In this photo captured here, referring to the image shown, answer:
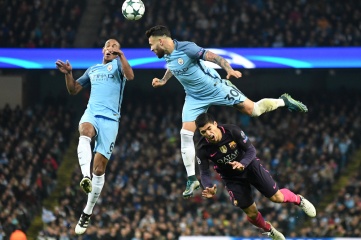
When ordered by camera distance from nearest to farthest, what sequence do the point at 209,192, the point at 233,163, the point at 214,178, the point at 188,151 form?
the point at 233,163 < the point at 209,192 < the point at 188,151 < the point at 214,178

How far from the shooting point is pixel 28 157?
2598cm

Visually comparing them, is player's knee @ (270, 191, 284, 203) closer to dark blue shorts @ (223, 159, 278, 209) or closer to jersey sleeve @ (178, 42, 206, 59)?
dark blue shorts @ (223, 159, 278, 209)

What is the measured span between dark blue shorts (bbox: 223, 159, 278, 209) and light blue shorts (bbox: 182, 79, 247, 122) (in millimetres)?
1061

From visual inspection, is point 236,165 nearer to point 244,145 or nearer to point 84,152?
point 244,145

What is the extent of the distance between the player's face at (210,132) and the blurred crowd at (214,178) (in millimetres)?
8541

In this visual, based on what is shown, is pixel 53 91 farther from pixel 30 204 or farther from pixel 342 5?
pixel 342 5

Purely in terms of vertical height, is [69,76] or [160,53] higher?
[160,53]

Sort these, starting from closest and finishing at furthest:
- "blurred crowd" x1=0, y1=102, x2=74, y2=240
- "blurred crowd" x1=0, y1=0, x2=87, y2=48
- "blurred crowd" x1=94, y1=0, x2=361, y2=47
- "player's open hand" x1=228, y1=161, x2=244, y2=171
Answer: "player's open hand" x1=228, y1=161, x2=244, y2=171, "blurred crowd" x1=0, y1=102, x2=74, y2=240, "blurred crowd" x1=94, y1=0, x2=361, y2=47, "blurred crowd" x1=0, y1=0, x2=87, y2=48

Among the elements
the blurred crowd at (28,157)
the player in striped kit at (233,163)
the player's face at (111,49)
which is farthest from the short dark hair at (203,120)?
the blurred crowd at (28,157)

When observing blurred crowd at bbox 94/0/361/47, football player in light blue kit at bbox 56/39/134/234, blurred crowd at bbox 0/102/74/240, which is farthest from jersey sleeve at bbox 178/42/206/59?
blurred crowd at bbox 94/0/361/47

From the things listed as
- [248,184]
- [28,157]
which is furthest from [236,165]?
[28,157]

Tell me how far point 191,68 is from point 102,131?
1.74 meters

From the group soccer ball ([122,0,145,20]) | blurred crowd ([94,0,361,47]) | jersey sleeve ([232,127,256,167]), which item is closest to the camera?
jersey sleeve ([232,127,256,167])

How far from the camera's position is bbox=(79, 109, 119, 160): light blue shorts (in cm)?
1416
